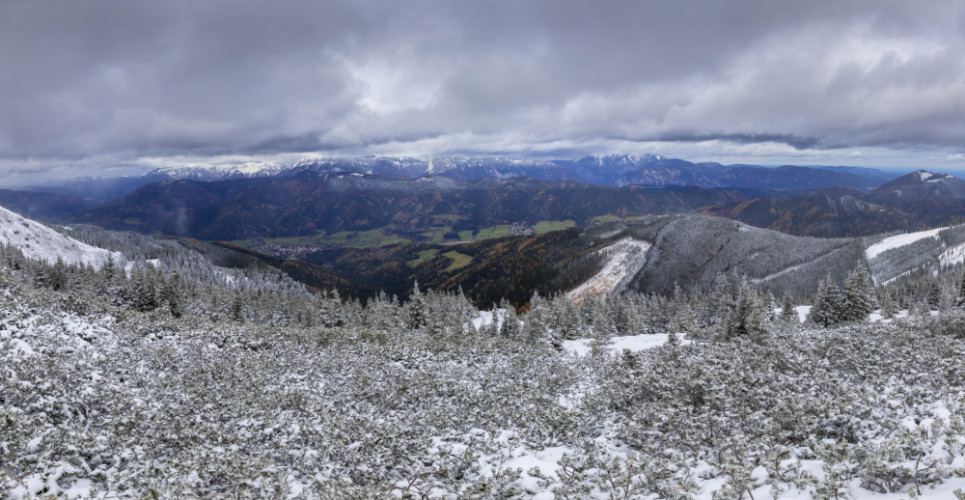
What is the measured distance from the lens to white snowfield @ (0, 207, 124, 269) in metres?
143

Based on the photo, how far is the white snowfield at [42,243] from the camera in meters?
143

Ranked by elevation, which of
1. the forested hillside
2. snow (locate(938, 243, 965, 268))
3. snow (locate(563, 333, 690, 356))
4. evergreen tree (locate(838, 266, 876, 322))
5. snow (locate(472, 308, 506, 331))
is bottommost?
snow (locate(938, 243, 965, 268))

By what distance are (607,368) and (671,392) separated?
5971 mm

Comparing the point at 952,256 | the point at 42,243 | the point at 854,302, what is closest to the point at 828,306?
Result: the point at 854,302

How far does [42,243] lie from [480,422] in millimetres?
223214

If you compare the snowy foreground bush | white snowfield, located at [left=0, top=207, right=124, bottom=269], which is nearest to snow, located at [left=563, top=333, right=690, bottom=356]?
the snowy foreground bush

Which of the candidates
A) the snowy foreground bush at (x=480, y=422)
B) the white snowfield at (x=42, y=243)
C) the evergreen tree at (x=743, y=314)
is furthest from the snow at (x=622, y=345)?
the white snowfield at (x=42, y=243)

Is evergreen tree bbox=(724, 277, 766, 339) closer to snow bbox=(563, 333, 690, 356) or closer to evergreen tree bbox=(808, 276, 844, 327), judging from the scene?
snow bbox=(563, 333, 690, 356)

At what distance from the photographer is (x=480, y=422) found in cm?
1452

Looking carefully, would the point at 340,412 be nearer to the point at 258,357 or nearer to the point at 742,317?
the point at 258,357

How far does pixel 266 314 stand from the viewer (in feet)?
231

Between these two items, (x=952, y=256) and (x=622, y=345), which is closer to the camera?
(x=622, y=345)

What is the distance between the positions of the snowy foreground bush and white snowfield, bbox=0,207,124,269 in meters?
177

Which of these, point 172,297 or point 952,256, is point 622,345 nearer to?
point 172,297
